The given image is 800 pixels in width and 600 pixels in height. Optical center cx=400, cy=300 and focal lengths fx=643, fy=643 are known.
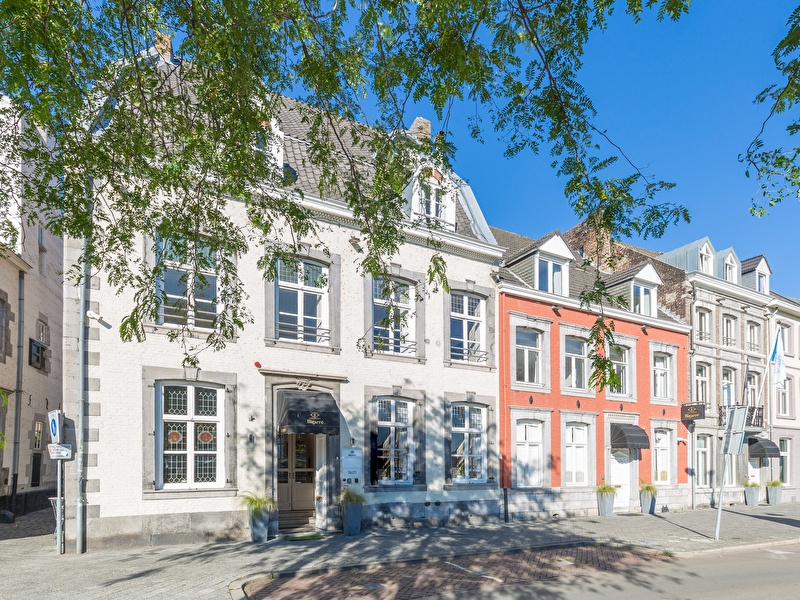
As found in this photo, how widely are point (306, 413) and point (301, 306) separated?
8.63 ft

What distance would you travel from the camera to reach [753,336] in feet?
89.4

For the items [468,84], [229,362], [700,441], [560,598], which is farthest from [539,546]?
[700,441]

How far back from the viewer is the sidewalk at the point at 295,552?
9.51 metres

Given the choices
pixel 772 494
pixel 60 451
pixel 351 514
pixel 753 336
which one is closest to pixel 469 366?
pixel 351 514

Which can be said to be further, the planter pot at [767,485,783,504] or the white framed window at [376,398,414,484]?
the planter pot at [767,485,783,504]

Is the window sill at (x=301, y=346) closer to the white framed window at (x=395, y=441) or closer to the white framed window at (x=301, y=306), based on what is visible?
the white framed window at (x=301, y=306)

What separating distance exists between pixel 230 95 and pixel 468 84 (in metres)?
2.58

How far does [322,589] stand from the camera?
378 inches

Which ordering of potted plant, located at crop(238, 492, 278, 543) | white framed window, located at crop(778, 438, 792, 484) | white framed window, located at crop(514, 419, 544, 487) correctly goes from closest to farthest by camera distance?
potted plant, located at crop(238, 492, 278, 543)
white framed window, located at crop(514, 419, 544, 487)
white framed window, located at crop(778, 438, 792, 484)

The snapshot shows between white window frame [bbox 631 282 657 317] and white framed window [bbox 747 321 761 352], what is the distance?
6219mm

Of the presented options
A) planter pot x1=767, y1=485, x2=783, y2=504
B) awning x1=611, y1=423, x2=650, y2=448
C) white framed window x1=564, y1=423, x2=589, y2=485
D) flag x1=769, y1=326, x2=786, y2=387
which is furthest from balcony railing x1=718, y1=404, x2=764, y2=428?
white framed window x1=564, y1=423, x2=589, y2=485

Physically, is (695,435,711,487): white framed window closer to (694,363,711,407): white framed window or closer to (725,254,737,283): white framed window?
(694,363,711,407): white framed window

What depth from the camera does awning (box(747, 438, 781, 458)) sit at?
25.4 meters

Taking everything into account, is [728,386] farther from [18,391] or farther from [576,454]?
[18,391]
